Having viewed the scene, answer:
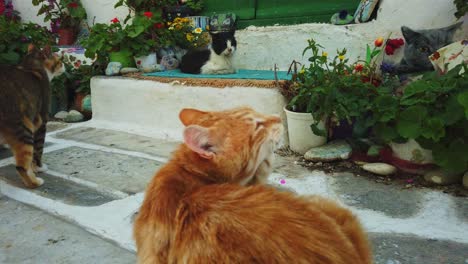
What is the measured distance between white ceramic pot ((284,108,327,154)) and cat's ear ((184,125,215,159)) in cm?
184

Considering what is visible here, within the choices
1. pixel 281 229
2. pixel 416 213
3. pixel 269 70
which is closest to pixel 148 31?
pixel 269 70

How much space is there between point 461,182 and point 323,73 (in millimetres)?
1235

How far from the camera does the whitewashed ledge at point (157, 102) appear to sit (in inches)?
131

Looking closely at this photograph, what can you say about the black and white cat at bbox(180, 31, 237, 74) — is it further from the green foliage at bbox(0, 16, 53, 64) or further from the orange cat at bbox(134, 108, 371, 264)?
the orange cat at bbox(134, 108, 371, 264)

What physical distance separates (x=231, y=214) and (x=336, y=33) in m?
3.25

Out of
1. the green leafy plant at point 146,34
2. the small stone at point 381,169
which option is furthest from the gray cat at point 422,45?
the green leafy plant at point 146,34

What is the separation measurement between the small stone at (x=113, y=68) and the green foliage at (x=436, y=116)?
3195 millimetres

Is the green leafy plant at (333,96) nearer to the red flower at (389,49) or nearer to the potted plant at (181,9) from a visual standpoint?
the red flower at (389,49)

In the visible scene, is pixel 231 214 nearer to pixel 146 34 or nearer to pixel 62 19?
pixel 146 34

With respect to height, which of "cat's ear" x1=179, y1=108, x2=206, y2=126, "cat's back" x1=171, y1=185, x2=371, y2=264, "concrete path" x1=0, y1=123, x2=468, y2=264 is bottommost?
"concrete path" x1=0, y1=123, x2=468, y2=264

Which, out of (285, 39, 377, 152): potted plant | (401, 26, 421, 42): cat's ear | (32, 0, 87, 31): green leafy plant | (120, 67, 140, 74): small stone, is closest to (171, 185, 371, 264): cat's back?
(285, 39, 377, 152): potted plant

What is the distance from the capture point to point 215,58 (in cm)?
442

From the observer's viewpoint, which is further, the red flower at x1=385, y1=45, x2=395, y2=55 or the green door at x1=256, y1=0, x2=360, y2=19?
the green door at x1=256, y1=0, x2=360, y2=19

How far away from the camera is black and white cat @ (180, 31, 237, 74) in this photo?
434 cm
